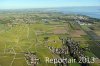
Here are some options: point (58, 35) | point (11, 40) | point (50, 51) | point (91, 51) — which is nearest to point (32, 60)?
point (50, 51)

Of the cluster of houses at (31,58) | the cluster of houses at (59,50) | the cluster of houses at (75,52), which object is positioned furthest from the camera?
the cluster of houses at (59,50)

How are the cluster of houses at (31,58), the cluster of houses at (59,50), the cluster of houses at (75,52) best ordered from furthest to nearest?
the cluster of houses at (59,50), the cluster of houses at (75,52), the cluster of houses at (31,58)

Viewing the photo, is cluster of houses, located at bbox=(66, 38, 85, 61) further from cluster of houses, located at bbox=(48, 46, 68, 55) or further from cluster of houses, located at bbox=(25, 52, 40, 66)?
cluster of houses, located at bbox=(25, 52, 40, 66)

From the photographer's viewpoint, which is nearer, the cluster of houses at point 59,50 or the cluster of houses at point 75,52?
the cluster of houses at point 75,52

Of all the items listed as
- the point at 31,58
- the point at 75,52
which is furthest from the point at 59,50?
the point at 31,58

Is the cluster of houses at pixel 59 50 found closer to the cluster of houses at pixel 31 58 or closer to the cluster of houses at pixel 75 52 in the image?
the cluster of houses at pixel 75 52

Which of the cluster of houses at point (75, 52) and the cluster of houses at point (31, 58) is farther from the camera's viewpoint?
the cluster of houses at point (75, 52)

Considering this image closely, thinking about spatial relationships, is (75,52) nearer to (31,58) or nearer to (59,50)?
(59,50)

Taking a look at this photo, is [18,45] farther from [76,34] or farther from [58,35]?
[76,34]

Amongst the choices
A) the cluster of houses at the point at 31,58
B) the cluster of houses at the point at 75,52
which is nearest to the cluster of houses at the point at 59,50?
the cluster of houses at the point at 75,52
